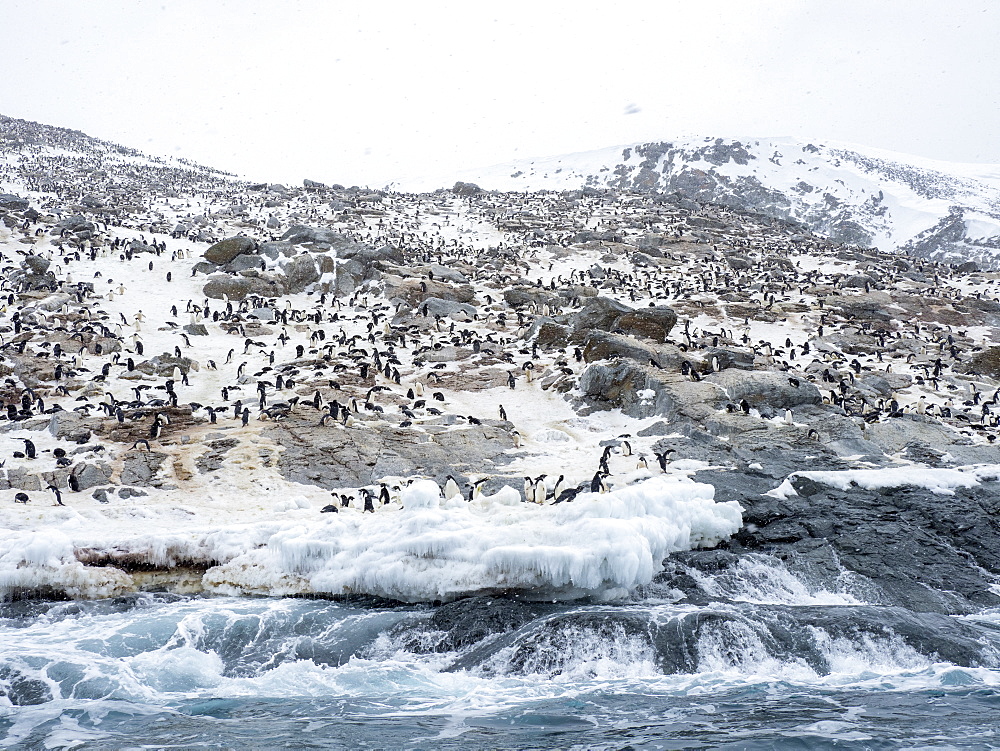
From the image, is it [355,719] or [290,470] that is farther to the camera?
→ [290,470]

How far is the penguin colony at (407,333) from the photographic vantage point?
1711 centimetres

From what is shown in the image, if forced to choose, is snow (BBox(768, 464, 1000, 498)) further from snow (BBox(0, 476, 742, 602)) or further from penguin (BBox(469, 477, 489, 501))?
penguin (BBox(469, 477, 489, 501))

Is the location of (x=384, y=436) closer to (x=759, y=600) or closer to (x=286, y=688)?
(x=286, y=688)

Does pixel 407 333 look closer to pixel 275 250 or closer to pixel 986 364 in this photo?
pixel 275 250

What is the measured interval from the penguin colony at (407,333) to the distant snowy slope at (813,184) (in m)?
29.0

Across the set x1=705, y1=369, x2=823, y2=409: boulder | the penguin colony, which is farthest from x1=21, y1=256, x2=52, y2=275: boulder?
x1=705, y1=369, x2=823, y2=409: boulder

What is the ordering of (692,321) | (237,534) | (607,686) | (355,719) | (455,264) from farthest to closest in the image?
1. (455,264)
2. (692,321)
3. (237,534)
4. (607,686)
5. (355,719)

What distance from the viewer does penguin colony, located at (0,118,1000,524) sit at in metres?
17.1

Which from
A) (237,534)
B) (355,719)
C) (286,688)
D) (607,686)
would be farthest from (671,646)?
(237,534)

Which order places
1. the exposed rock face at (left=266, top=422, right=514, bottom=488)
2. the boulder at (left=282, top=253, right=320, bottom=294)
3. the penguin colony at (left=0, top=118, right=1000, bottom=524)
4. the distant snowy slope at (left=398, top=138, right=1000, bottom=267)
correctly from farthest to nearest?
the distant snowy slope at (left=398, top=138, right=1000, bottom=267), the boulder at (left=282, top=253, right=320, bottom=294), the penguin colony at (left=0, top=118, right=1000, bottom=524), the exposed rock face at (left=266, top=422, right=514, bottom=488)

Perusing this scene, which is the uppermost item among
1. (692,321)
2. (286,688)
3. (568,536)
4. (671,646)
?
(692,321)

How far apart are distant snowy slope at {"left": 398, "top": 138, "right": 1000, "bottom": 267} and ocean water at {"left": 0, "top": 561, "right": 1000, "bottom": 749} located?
7604 cm

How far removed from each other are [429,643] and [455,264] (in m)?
34.6

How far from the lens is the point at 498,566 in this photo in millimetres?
10617
